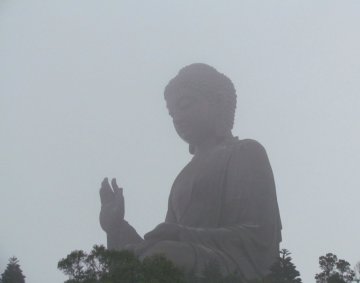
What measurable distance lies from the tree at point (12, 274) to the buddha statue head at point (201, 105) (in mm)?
7342

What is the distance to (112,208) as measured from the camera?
19.9 meters

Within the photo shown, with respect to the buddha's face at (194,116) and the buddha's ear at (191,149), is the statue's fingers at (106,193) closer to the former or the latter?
the buddha's face at (194,116)

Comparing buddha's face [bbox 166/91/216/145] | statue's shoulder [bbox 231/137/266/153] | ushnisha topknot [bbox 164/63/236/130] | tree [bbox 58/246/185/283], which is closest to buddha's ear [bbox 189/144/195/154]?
buddha's face [bbox 166/91/216/145]

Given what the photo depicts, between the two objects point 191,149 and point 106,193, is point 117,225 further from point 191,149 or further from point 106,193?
point 191,149

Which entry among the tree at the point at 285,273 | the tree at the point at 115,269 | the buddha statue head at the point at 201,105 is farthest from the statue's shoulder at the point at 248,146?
the tree at the point at 115,269

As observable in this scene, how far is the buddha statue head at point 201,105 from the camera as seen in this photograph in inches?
866

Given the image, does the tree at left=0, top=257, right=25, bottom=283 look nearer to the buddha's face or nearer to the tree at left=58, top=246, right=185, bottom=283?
the tree at left=58, top=246, right=185, bottom=283

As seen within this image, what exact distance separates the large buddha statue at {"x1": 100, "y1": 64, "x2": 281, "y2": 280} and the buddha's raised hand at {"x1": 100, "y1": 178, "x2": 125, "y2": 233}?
0.02m

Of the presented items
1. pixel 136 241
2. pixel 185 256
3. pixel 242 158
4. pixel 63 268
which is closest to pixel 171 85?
pixel 242 158

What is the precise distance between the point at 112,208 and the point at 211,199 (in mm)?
2094

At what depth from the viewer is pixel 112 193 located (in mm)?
20266

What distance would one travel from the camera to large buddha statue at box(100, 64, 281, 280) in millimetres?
18375

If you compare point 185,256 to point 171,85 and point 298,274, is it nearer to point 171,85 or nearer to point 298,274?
point 298,274

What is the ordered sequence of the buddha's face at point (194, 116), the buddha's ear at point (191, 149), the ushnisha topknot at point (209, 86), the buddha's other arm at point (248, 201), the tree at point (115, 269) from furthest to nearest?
the buddha's ear at point (191, 149) < the ushnisha topknot at point (209, 86) < the buddha's face at point (194, 116) < the buddha's other arm at point (248, 201) < the tree at point (115, 269)
